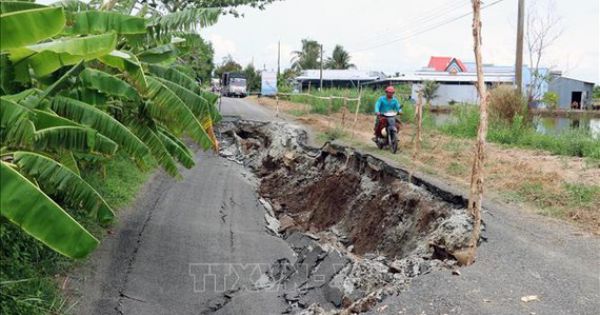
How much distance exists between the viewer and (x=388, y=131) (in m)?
13.8

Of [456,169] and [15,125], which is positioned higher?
[15,125]

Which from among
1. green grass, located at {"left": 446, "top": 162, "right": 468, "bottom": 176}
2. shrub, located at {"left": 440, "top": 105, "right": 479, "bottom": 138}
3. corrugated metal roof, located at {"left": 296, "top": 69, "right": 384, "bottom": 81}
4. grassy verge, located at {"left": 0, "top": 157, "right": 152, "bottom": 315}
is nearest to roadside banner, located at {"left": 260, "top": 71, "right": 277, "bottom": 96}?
corrugated metal roof, located at {"left": 296, "top": 69, "right": 384, "bottom": 81}

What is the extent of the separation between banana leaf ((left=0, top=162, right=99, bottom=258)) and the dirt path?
623 cm

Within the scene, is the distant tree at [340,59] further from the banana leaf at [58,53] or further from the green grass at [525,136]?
the banana leaf at [58,53]

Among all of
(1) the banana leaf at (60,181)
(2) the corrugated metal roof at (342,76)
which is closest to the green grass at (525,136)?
(1) the banana leaf at (60,181)

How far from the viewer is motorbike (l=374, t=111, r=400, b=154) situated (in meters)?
13.7

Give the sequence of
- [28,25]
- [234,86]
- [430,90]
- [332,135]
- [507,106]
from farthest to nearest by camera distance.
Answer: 1. [234,86]
2. [430,90]
3. [507,106]
4. [332,135]
5. [28,25]

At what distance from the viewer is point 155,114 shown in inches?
283

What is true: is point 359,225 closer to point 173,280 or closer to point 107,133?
point 173,280

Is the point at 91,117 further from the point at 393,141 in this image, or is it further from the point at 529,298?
the point at 393,141

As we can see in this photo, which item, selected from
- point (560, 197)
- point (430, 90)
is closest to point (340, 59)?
point (430, 90)

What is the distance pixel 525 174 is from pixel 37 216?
8892mm

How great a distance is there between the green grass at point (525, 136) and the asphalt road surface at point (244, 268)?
592 cm

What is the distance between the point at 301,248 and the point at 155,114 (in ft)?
12.3
